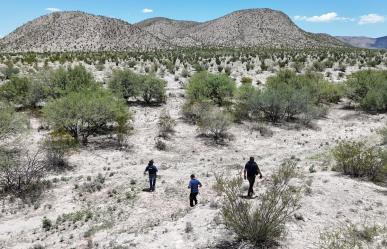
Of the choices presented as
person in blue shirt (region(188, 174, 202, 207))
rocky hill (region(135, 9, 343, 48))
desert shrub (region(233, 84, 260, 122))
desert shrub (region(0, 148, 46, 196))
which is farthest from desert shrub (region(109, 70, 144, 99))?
rocky hill (region(135, 9, 343, 48))

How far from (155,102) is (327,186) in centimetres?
1902

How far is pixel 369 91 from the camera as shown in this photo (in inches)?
1245

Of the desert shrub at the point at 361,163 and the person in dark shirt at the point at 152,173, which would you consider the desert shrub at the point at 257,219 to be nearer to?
the person in dark shirt at the point at 152,173

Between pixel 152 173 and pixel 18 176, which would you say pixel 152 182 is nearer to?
pixel 152 173

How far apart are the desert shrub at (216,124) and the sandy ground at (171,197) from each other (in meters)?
0.73

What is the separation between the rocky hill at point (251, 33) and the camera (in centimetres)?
10888

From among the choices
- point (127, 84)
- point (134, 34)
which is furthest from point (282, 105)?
point (134, 34)

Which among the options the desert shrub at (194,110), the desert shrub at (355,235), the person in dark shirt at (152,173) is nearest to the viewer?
the desert shrub at (355,235)

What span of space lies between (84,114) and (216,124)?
7074 mm

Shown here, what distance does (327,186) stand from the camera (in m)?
14.8

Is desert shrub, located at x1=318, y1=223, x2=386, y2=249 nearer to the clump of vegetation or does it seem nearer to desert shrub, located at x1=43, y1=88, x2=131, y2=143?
desert shrub, located at x1=43, y1=88, x2=131, y2=143

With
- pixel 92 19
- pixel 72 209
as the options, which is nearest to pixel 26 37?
pixel 92 19

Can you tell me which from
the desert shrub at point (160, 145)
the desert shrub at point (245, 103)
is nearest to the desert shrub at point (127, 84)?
the desert shrub at point (245, 103)

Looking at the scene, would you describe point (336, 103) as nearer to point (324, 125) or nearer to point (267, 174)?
point (324, 125)
